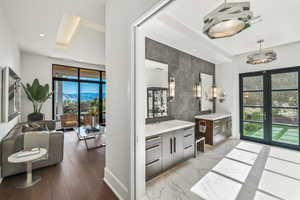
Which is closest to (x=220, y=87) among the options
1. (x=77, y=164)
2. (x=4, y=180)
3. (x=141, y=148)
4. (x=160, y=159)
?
(x=160, y=159)

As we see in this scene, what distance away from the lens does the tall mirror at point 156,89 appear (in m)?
2.91

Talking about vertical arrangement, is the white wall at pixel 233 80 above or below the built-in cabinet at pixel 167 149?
above

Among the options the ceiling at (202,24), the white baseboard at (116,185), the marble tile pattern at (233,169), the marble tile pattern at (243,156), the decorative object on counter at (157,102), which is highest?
the ceiling at (202,24)

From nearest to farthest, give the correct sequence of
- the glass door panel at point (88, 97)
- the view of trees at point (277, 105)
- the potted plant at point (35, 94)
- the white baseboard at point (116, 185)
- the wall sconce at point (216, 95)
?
1. the white baseboard at point (116, 185)
2. the view of trees at point (277, 105)
3. the potted plant at point (35, 94)
4. the wall sconce at point (216, 95)
5. the glass door panel at point (88, 97)

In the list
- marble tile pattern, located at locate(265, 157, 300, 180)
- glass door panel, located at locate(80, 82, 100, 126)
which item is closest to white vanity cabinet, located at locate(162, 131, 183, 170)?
marble tile pattern, located at locate(265, 157, 300, 180)

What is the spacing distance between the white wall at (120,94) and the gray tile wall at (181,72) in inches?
40.0

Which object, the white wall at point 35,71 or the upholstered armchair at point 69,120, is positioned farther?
the upholstered armchair at point 69,120

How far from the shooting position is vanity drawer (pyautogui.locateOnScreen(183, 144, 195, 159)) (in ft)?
9.25

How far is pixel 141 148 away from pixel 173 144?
3.59 ft

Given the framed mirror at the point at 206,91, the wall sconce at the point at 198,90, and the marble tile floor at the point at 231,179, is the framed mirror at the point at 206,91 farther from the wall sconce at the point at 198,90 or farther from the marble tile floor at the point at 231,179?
the marble tile floor at the point at 231,179

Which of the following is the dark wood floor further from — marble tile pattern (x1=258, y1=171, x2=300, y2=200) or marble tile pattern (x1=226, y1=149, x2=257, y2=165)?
marble tile pattern (x1=226, y1=149, x2=257, y2=165)

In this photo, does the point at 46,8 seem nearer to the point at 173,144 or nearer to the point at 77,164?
the point at 77,164

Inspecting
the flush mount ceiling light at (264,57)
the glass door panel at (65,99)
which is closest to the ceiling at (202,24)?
the flush mount ceiling light at (264,57)

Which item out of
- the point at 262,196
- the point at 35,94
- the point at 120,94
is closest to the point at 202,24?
the point at 120,94
